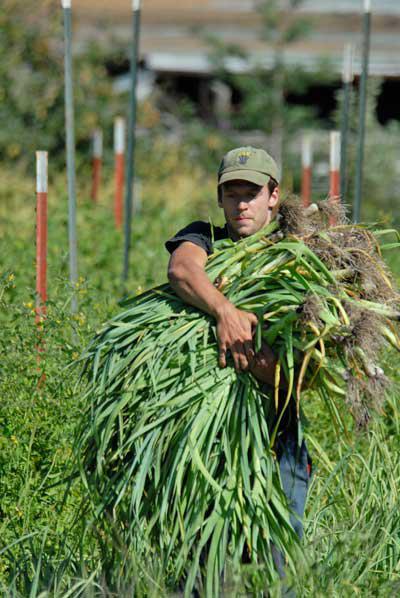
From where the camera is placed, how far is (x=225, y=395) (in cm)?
312

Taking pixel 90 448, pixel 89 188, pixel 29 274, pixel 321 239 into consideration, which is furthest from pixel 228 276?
pixel 89 188

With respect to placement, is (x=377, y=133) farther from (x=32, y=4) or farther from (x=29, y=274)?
(x=29, y=274)

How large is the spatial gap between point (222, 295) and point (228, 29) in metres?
18.5

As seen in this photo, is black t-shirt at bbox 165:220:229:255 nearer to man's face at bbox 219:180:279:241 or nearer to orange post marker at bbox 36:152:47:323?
man's face at bbox 219:180:279:241

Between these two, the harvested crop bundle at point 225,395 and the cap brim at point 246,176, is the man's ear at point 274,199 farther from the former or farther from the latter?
the harvested crop bundle at point 225,395

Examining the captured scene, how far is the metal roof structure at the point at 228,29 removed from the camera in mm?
18844

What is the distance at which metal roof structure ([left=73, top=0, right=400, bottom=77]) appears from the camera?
18.8 meters

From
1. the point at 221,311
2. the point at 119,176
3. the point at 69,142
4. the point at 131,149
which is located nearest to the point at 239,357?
the point at 221,311

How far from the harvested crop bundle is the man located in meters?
0.05

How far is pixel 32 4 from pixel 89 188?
3.48 meters

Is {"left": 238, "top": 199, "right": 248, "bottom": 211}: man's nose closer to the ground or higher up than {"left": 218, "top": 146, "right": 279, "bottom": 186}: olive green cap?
closer to the ground

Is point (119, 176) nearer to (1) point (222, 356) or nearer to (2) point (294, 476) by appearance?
(2) point (294, 476)

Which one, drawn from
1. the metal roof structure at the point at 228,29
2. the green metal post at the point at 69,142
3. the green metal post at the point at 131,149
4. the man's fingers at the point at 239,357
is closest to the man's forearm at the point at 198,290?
the man's fingers at the point at 239,357

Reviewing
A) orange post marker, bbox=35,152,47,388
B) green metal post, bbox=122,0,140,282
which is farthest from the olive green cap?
green metal post, bbox=122,0,140,282
